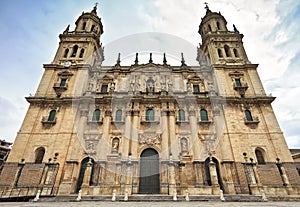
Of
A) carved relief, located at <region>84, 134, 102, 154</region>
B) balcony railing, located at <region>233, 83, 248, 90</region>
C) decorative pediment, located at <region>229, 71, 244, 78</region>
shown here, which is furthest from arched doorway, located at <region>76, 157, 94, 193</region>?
decorative pediment, located at <region>229, 71, 244, 78</region>

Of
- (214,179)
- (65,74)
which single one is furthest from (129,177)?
(65,74)

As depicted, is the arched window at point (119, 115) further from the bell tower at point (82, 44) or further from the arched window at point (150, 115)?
the bell tower at point (82, 44)

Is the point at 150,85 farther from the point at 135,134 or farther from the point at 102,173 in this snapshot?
the point at 102,173

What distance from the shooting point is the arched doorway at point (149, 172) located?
Result: 17188mm

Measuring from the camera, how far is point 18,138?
739 inches

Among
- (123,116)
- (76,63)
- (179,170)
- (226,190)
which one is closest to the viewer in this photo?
(226,190)

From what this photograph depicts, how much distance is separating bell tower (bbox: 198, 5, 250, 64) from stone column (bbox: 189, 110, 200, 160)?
30.5 feet

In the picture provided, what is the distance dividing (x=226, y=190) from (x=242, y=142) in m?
5.20

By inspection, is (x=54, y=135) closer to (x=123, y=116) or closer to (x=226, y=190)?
(x=123, y=116)

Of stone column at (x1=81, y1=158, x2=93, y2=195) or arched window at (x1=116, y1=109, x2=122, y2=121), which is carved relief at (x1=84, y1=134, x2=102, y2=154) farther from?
arched window at (x1=116, y1=109, x2=122, y2=121)

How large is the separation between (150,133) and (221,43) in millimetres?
17389

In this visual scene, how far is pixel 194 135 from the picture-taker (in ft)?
62.6

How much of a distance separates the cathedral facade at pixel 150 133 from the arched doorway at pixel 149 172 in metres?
0.09

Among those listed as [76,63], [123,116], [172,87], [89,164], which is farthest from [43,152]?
[172,87]
